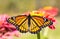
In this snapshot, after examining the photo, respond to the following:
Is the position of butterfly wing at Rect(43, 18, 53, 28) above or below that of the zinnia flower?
above

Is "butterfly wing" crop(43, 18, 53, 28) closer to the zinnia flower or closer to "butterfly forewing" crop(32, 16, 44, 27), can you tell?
"butterfly forewing" crop(32, 16, 44, 27)

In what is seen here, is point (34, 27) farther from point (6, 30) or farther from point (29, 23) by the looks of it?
point (6, 30)

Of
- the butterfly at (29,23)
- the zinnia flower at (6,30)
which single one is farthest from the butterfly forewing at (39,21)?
the zinnia flower at (6,30)

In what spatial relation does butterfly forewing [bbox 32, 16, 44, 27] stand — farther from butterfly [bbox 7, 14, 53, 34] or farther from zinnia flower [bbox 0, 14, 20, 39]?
zinnia flower [bbox 0, 14, 20, 39]

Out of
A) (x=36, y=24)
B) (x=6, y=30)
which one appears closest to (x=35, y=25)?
(x=36, y=24)

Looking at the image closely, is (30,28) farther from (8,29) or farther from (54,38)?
(54,38)

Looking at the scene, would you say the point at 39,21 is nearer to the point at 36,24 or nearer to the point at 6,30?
the point at 36,24

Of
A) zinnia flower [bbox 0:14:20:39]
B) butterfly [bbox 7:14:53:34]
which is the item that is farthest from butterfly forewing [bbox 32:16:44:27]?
zinnia flower [bbox 0:14:20:39]
